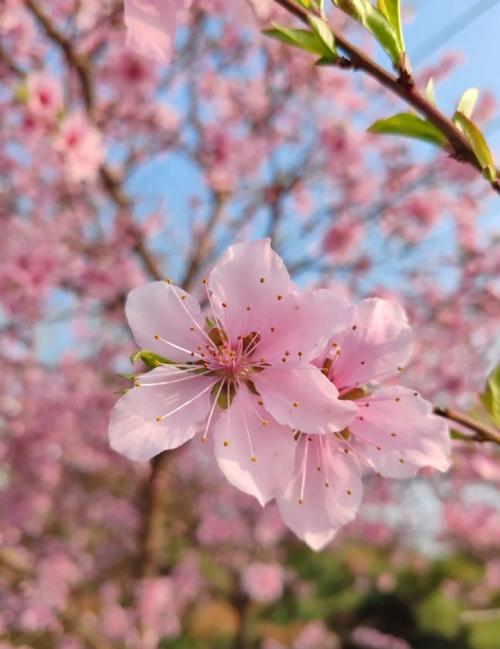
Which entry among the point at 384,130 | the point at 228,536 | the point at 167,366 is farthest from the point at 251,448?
the point at 228,536

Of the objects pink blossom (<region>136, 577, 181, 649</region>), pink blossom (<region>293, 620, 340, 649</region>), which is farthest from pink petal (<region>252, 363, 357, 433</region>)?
pink blossom (<region>293, 620, 340, 649</region>)

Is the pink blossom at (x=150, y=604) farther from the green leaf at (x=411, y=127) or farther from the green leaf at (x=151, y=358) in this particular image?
the green leaf at (x=411, y=127)

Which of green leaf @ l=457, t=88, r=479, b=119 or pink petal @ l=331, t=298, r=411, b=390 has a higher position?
green leaf @ l=457, t=88, r=479, b=119

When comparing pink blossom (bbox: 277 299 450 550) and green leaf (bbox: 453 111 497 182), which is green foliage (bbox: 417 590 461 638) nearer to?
pink blossom (bbox: 277 299 450 550)

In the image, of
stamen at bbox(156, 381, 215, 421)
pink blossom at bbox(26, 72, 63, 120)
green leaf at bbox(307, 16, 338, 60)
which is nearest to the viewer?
green leaf at bbox(307, 16, 338, 60)

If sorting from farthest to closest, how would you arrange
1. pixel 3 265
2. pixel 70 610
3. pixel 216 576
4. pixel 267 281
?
pixel 216 576 → pixel 70 610 → pixel 3 265 → pixel 267 281

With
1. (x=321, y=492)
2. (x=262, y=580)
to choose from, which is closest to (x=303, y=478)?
(x=321, y=492)

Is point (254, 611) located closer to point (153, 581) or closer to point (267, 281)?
point (153, 581)
